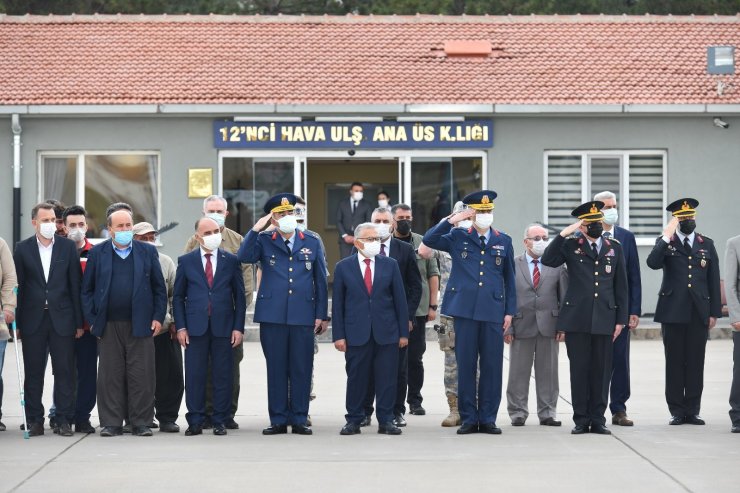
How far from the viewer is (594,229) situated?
11852 millimetres

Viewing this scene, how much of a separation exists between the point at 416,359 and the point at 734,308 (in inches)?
121

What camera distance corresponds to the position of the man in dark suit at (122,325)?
38.5 feet

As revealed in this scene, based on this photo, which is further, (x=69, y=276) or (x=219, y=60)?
(x=219, y=60)

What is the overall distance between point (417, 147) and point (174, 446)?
13.2 meters

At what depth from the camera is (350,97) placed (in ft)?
77.6

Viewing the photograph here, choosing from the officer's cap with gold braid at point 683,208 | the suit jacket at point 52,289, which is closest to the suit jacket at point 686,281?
the officer's cap with gold braid at point 683,208

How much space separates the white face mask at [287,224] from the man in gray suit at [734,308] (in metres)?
3.84

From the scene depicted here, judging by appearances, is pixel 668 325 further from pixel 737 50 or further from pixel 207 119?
pixel 737 50

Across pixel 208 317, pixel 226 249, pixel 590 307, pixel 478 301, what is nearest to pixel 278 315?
pixel 208 317

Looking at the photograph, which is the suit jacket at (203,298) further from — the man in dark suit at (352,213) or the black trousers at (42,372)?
the man in dark suit at (352,213)

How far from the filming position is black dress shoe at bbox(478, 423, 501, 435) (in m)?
11.7

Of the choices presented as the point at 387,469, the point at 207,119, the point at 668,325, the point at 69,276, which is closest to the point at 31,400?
the point at 69,276

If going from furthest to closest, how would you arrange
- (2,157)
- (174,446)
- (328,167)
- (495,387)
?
(328,167) → (2,157) → (495,387) → (174,446)

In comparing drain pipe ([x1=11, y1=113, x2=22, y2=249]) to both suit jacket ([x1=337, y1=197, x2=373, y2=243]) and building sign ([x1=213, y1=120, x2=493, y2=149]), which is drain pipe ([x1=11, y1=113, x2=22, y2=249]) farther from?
suit jacket ([x1=337, y1=197, x2=373, y2=243])
